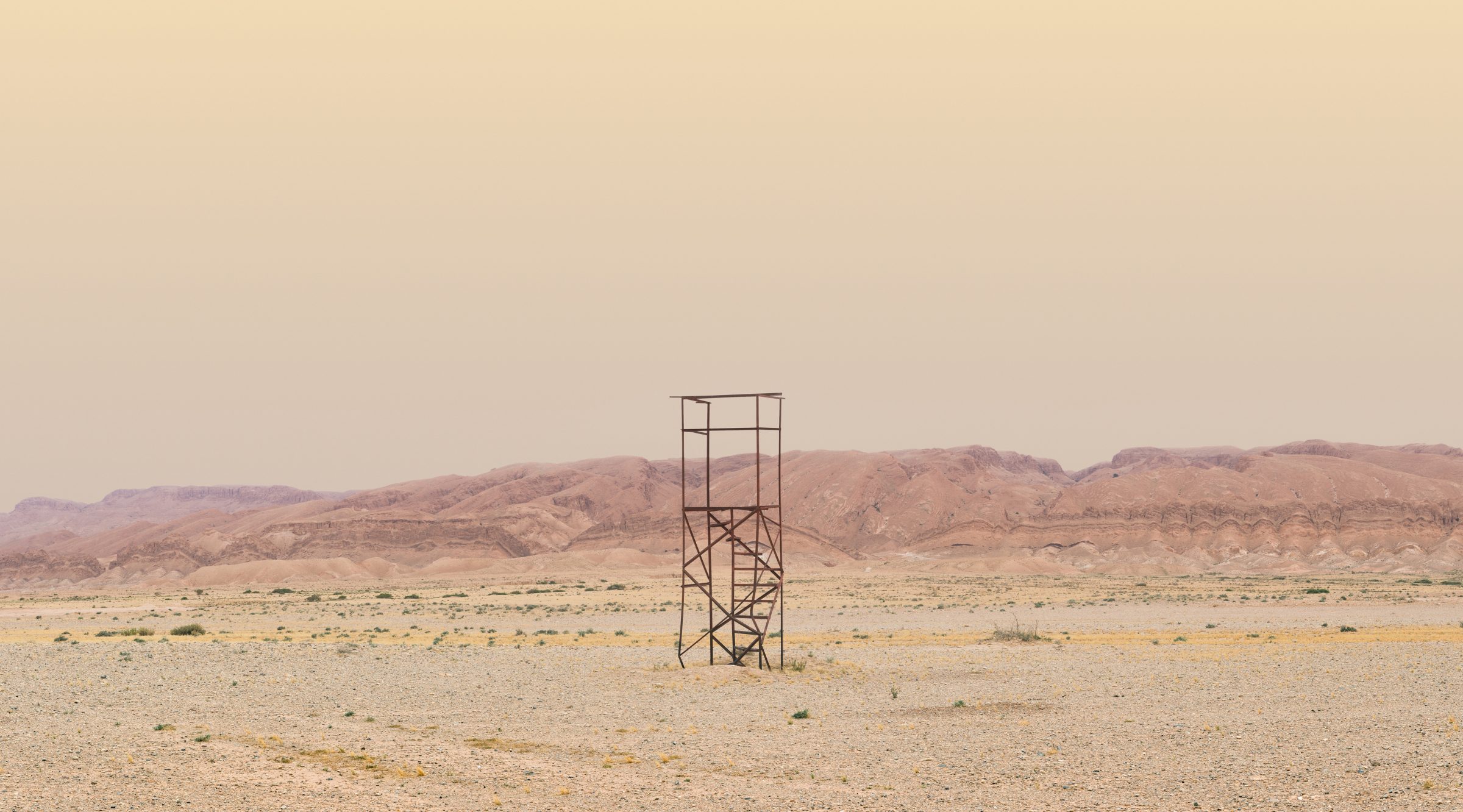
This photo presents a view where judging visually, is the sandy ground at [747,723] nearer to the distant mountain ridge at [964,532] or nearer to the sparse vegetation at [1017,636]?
the sparse vegetation at [1017,636]

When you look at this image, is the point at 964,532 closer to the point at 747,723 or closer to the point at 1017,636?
the point at 1017,636

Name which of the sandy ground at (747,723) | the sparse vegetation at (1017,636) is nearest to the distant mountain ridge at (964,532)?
the sparse vegetation at (1017,636)

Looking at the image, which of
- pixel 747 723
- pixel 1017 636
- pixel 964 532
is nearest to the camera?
pixel 747 723

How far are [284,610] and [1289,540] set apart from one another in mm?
111642

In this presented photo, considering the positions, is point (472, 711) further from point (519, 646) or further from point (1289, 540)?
point (1289, 540)

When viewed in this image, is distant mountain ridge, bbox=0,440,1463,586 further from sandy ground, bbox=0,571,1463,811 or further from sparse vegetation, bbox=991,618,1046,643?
sandy ground, bbox=0,571,1463,811

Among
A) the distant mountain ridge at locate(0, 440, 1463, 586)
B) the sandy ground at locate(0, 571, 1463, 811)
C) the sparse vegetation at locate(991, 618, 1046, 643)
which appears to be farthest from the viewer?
the distant mountain ridge at locate(0, 440, 1463, 586)

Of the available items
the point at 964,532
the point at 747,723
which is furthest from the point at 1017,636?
the point at 964,532

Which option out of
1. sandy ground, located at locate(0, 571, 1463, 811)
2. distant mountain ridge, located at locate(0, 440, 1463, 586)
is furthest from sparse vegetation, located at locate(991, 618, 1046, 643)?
distant mountain ridge, located at locate(0, 440, 1463, 586)

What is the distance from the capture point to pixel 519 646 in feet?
120

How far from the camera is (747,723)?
2088cm

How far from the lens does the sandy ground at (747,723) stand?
1448 cm

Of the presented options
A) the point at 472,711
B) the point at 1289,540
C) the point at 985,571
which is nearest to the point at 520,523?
the point at 985,571

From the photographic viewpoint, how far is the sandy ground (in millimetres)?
14484
